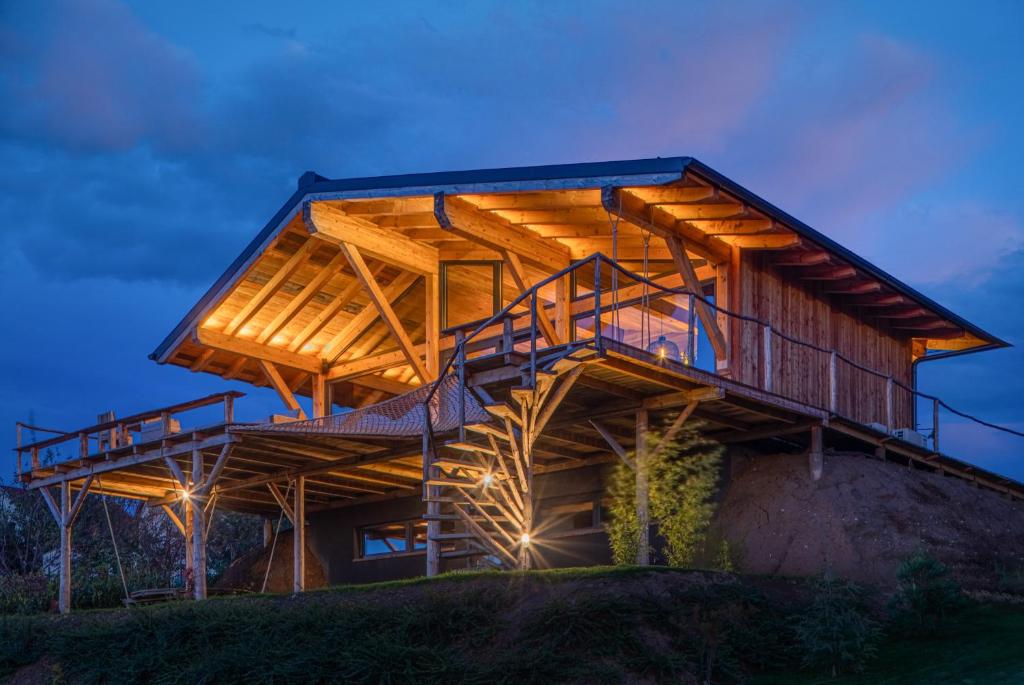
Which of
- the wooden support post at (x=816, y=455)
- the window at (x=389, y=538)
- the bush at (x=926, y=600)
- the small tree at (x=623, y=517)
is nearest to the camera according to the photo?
the bush at (x=926, y=600)

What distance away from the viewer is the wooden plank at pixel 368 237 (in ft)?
61.2

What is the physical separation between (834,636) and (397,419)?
313 inches

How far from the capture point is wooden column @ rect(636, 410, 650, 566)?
15750mm

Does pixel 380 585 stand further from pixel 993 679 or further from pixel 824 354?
pixel 824 354

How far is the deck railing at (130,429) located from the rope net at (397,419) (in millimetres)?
693

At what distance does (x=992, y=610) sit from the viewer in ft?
48.9

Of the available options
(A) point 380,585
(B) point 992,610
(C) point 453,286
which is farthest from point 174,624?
(B) point 992,610

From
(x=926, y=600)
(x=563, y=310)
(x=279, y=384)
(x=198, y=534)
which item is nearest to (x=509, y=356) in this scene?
(x=563, y=310)

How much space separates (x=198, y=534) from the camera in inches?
737

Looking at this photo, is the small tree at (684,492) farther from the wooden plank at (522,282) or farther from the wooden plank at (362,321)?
the wooden plank at (362,321)

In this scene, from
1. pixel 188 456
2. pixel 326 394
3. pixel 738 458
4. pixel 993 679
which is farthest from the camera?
pixel 326 394

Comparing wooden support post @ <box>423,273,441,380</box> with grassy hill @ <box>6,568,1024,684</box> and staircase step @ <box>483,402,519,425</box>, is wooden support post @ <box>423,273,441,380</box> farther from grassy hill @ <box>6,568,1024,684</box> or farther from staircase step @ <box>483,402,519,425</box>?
grassy hill @ <box>6,568,1024,684</box>

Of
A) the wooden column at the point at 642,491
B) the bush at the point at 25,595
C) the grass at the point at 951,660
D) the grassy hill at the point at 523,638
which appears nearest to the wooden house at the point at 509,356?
the wooden column at the point at 642,491

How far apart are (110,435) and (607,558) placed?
855cm
